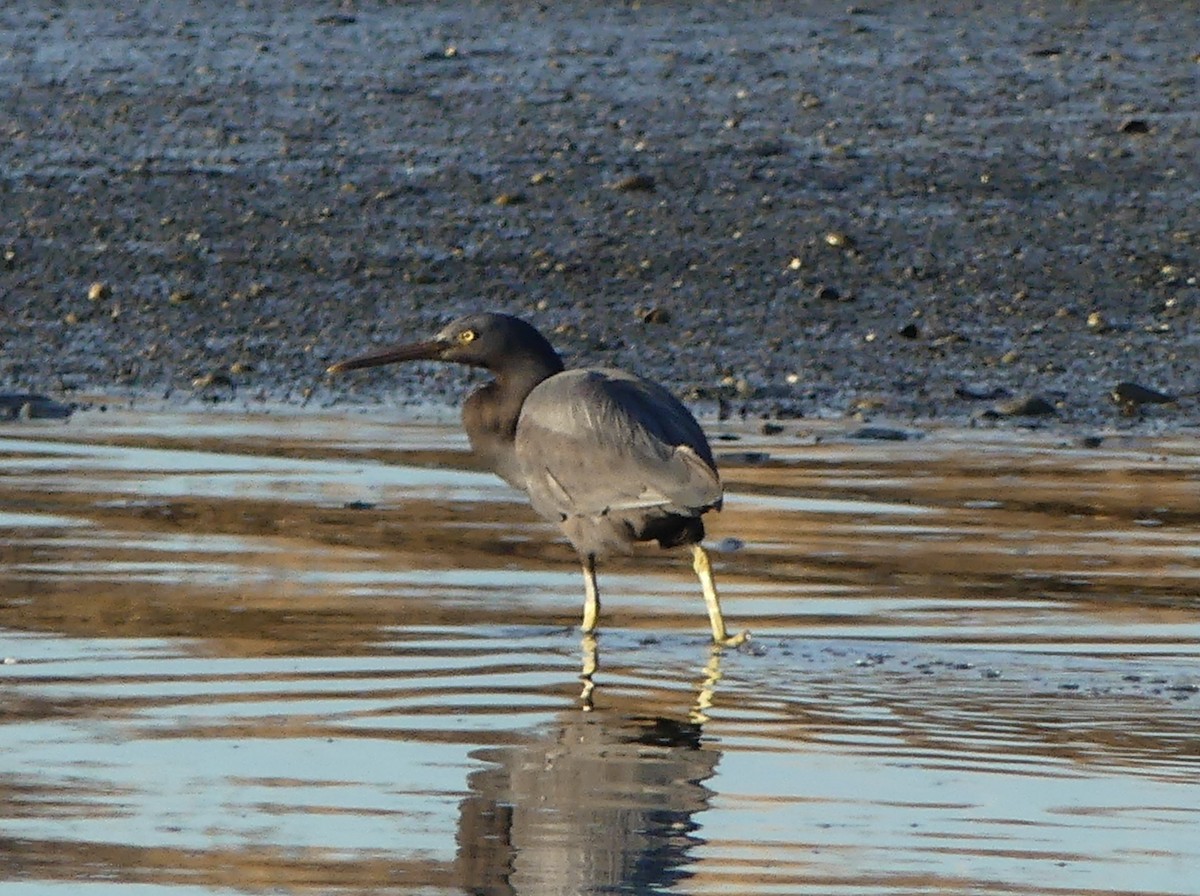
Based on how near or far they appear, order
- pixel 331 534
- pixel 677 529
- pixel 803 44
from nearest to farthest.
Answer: pixel 677 529, pixel 331 534, pixel 803 44

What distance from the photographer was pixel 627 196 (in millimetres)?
13242

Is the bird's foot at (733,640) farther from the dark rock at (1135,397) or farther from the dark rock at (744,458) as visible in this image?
the dark rock at (1135,397)

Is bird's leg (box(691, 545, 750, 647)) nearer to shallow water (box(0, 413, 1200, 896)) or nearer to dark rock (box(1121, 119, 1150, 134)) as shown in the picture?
shallow water (box(0, 413, 1200, 896))

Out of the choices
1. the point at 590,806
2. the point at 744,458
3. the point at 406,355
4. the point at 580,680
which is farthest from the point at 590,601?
the point at 744,458

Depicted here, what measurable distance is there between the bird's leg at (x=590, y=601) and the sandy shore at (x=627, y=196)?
3331 mm

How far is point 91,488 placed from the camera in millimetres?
8766

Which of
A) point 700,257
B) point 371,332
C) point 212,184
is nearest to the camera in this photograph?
point 371,332

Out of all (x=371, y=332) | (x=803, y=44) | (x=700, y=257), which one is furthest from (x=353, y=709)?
(x=803, y=44)

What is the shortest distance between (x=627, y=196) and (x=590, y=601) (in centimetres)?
635

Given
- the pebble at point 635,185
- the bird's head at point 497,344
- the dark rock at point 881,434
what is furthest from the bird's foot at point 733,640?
the pebble at point 635,185

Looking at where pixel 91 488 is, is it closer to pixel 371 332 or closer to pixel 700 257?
pixel 371 332

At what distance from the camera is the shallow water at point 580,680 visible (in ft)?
16.1

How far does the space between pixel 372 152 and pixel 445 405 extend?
11.8ft

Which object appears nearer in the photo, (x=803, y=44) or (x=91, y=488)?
(x=91, y=488)
